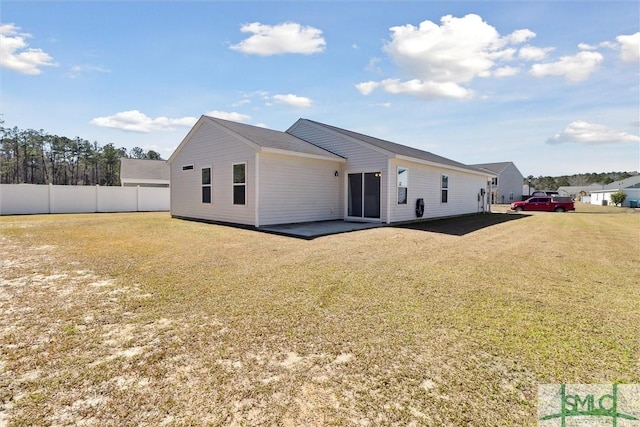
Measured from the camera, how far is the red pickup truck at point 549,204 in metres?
24.2

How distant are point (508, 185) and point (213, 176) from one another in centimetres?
4129

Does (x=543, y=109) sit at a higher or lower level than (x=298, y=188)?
higher

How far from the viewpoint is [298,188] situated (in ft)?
37.7

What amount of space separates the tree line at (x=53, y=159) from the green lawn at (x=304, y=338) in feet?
139

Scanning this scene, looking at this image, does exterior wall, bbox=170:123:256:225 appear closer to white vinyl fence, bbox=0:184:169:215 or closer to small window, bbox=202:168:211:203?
small window, bbox=202:168:211:203

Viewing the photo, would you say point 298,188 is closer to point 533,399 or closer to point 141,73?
point 141,73

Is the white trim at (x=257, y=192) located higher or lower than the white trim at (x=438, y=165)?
lower

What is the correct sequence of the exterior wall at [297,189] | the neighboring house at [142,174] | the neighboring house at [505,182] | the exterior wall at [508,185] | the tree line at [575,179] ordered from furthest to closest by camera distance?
the tree line at [575,179]
the exterior wall at [508,185]
the neighboring house at [505,182]
the neighboring house at [142,174]
the exterior wall at [297,189]

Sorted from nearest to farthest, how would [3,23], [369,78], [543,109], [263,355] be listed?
[263,355] → [3,23] → [369,78] → [543,109]

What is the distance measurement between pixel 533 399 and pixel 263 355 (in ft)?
6.10

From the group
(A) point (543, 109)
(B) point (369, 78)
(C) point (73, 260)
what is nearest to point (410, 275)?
(C) point (73, 260)

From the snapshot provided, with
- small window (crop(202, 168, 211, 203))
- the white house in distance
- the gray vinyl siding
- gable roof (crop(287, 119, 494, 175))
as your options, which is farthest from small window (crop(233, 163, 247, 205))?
the gray vinyl siding
